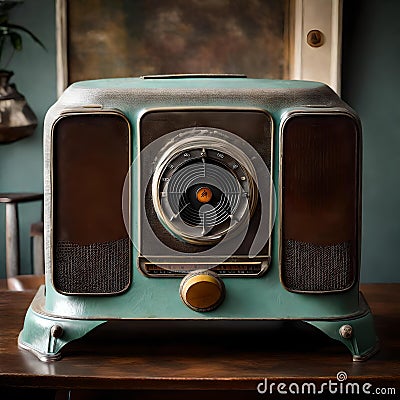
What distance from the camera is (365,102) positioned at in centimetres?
288

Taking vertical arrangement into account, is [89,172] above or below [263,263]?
above

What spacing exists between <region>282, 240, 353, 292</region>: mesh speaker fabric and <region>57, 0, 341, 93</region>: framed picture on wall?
5.22ft

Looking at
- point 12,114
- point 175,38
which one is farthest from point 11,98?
point 175,38

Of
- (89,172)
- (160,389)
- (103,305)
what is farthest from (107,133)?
(160,389)

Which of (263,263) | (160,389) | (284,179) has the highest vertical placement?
(284,179)

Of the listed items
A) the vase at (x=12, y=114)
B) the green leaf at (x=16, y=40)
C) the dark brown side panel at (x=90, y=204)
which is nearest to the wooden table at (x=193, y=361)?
the dark brown side panel at (x=90, y=204)

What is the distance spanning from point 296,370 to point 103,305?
1.04ft

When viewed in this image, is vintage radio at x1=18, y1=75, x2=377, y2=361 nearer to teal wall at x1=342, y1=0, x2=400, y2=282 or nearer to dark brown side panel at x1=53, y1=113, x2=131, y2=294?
dark brown side panel at x1=53, y1=113, x2=131, y2=294

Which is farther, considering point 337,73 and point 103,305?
point 337,73

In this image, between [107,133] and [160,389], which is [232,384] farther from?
[107,133]

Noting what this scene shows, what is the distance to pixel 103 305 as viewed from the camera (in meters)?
1.24

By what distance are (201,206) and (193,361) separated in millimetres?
239

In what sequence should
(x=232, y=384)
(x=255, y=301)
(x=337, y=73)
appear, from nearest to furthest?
(x=232, y=384) < (x=255, y=301) < (x=337, y=73)

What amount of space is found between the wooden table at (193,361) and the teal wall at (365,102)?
5.01ft
